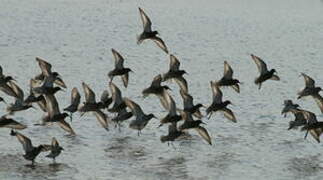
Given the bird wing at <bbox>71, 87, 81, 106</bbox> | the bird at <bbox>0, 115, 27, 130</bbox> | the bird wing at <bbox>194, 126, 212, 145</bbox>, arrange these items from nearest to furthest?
the bird at <bbox>0, 115, 27, 130</bbox> < the bird wing at <bbox>194, 126, 212, 145</bbox> < the bird wing at <bbox>71, 87, 81, 106</bbox>

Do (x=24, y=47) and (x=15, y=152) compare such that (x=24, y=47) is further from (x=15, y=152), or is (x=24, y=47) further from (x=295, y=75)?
(x=15, y=152)

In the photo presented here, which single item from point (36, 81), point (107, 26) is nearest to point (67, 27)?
point (107, 26)

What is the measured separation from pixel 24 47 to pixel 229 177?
55.7 feet

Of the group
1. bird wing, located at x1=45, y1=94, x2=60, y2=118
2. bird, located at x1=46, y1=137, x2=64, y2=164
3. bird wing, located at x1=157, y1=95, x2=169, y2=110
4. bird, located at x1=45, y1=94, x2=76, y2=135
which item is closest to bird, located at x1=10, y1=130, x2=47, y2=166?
bird, located at x1=46, y1=137, x2=64, y2=164

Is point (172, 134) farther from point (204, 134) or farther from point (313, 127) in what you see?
point (313, 127)

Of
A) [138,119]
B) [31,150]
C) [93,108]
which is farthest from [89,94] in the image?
[31,150]

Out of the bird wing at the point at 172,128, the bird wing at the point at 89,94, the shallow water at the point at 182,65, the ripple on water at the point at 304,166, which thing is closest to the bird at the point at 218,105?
the shallow water at the point at 182,65

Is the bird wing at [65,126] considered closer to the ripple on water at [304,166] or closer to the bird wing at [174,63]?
the bird wing at [174,63]

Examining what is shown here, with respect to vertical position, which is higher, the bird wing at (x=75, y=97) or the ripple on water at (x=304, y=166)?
the bird wing at (x=75, y=97)

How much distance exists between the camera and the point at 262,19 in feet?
150

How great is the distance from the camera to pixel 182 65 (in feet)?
99.9

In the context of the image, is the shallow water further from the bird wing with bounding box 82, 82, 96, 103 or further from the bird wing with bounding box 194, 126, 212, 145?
the bird wing with bounding box 82, 82, 96, 103

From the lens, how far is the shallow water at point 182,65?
16359 mm

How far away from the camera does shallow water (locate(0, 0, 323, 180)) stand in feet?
53.7
